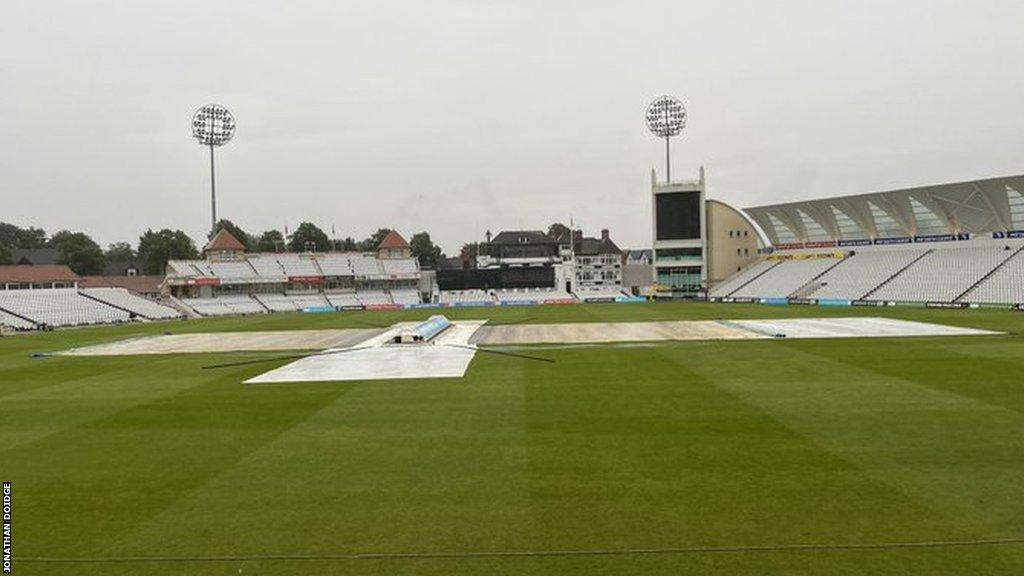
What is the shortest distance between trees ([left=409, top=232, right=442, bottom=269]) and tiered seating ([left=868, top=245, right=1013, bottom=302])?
260 feet

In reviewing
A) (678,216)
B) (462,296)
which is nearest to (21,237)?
(462,296)

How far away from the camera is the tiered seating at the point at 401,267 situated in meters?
90.6

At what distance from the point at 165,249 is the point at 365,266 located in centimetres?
3565

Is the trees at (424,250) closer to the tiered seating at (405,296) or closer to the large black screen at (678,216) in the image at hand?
the tiered seating at (405,296)

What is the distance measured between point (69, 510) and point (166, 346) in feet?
94.0

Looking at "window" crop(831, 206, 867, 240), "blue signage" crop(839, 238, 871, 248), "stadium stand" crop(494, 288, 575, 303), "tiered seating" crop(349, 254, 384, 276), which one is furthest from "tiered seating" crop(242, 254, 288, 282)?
"blue signage" crop(839, 238, 871, 248)

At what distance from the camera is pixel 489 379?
20641mm

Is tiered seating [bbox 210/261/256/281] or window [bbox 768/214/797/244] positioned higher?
window [bbox 768/214/797/244]

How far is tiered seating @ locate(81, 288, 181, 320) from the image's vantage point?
65.5 metres

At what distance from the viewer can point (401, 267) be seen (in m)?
91.9

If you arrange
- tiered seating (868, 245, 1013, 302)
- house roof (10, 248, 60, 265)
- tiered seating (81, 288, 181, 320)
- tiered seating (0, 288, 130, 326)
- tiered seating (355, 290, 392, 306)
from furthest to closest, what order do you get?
house roof (10, 248, 60, 265), tiered seating (355, 290, 392, 306), tiered seating (81, 288, 181, 320), tiered seating (0, 288, 130, 326), tiered seating (868, 245, 1013, 302)

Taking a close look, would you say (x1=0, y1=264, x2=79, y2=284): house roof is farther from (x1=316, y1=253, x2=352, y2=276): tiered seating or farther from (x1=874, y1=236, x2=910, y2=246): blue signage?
(x1=874, y1=236, x2=910, y2=246): blue signage

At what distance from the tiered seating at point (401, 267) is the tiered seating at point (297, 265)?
30.1 feet

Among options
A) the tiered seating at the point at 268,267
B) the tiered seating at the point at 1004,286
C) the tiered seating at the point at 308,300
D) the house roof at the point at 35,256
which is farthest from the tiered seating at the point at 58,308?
the tiered seating at the point at 1004,286
